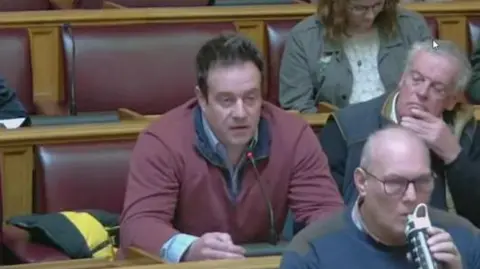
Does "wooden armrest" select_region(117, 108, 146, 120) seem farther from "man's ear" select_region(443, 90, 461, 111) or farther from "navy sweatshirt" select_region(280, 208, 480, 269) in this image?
"navy sweatshirt" select_region(280, 208, 480, 269)

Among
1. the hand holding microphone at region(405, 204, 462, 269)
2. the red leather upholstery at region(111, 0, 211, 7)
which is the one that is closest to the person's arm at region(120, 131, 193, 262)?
the hand holding microphone at region(405, 204, 462, 269)

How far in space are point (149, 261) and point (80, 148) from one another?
655mm

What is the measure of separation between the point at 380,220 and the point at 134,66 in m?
1.61

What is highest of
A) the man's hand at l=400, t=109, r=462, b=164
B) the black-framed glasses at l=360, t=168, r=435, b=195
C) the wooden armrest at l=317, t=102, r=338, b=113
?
the black-framed glasses at l=360, t=168, r=435, b=195

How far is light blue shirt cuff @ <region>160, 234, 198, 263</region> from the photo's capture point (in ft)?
6.63

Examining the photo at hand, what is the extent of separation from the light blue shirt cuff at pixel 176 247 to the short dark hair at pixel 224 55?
0.96 feet

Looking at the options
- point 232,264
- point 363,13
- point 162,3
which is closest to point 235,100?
point 232,264

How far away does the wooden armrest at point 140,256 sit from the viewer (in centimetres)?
190

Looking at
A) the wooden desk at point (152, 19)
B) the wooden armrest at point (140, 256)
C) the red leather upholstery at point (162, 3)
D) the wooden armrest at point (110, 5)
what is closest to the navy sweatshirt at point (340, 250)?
the wooden armrest at point (140, 256)

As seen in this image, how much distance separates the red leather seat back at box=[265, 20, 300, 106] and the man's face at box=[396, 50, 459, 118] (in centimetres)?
96

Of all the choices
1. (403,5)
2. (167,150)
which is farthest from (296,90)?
(167,150)

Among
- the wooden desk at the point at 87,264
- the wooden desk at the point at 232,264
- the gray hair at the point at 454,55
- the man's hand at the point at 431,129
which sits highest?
the gray hair at the point at 454,55

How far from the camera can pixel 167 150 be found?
218cm

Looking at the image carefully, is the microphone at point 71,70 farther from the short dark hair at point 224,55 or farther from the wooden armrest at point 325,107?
the short dark hair at point 224,55
